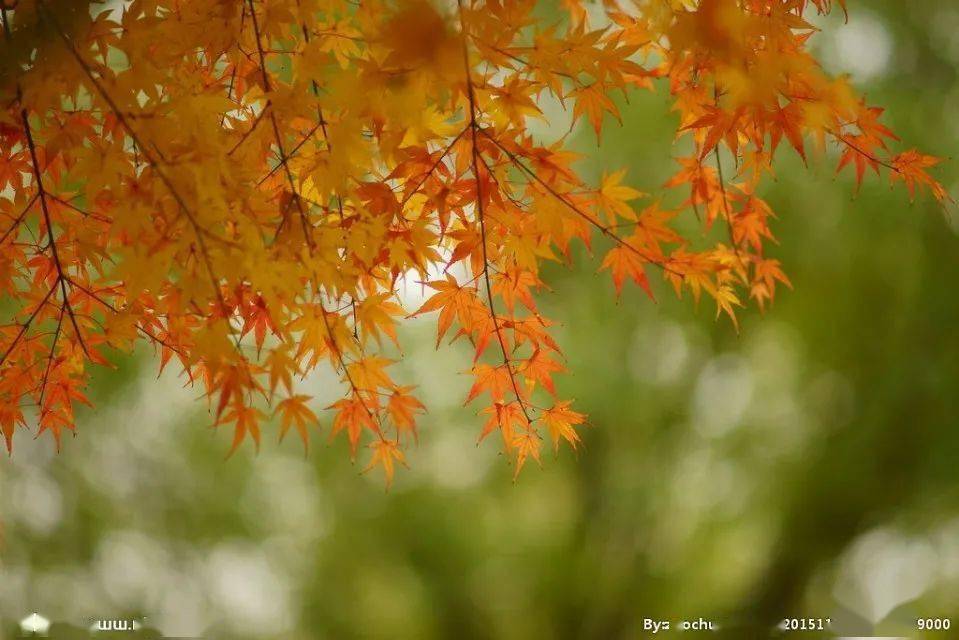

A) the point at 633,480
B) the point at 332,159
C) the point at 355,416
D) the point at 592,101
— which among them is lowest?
the point at 355,416

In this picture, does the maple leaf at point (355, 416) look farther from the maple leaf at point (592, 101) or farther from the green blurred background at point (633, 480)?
the green blurred background at point (633, 480)

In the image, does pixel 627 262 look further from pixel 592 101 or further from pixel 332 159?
pixel 332 159

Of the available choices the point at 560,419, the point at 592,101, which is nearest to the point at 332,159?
the point at 592,101

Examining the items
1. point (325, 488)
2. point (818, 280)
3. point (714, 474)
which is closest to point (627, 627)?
point (714, 474)

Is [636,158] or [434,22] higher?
[636,158]

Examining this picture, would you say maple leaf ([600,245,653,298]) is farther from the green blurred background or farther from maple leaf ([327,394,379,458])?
the green blurred background

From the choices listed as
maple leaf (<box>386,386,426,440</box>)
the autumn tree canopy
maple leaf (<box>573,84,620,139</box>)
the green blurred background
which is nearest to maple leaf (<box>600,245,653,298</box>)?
the autumn tree canopy

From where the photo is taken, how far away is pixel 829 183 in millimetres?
3137

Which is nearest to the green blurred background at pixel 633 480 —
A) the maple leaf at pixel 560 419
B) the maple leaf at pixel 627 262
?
the maple leaf at pixel 560 419

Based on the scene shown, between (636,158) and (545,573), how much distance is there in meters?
1.78

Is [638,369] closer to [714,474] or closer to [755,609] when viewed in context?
[714,474]

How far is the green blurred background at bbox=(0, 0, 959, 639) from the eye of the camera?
309cm

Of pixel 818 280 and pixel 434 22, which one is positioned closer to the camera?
pixel 434 22

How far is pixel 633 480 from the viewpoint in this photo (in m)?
3.30
